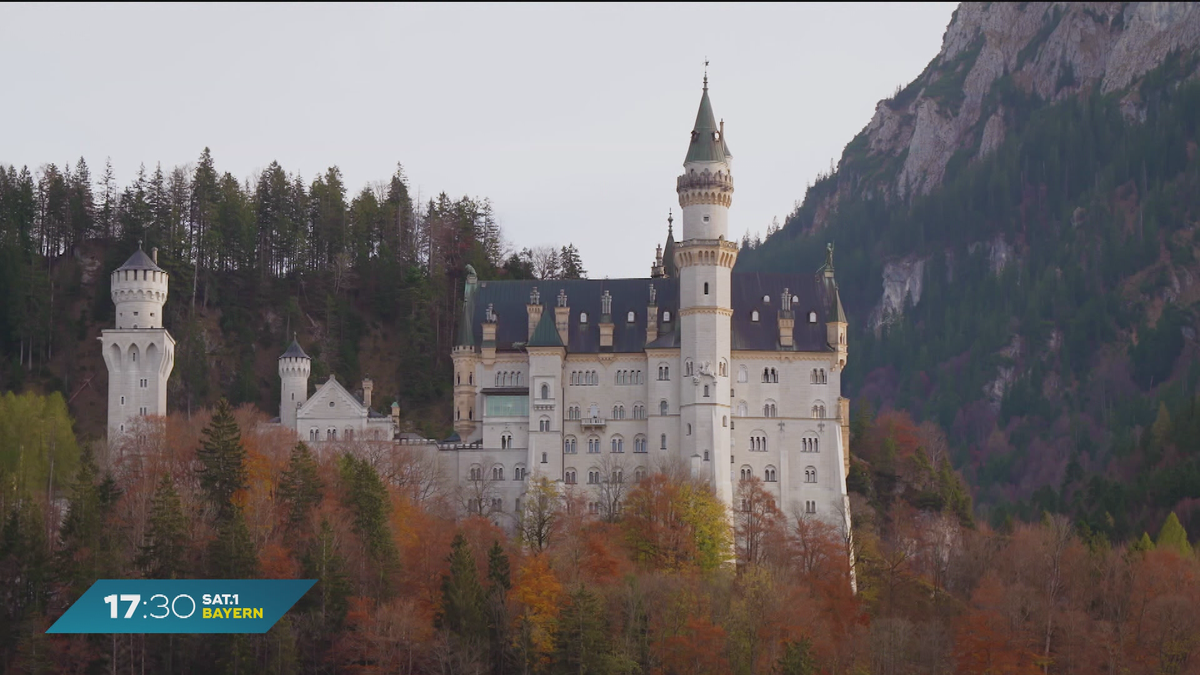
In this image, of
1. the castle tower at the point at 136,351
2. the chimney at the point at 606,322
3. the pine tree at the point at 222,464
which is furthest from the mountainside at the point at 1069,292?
the pine tree at the point at 222,464

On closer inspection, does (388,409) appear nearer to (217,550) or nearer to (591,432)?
(591,432)

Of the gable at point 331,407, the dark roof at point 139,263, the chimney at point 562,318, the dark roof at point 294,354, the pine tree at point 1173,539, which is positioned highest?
the dark roof at point 139,263

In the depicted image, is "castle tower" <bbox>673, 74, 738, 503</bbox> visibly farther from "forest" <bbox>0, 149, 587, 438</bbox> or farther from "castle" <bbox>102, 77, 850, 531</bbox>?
"forest" <bbox>0, 149, 587, 438</bbox>

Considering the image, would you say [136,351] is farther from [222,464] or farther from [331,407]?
[222,464]

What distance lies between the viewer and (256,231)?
11494 cm

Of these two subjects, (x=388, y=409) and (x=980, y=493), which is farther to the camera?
(x=980, y=493)

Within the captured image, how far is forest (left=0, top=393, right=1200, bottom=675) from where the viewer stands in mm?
71750

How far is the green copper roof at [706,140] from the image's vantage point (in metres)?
95.4

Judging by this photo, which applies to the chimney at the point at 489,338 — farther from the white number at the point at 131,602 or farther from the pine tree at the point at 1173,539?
the pine tree at the point at 1173,539

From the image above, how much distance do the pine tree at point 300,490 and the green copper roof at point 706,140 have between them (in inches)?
1127

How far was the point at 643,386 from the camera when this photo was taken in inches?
3777

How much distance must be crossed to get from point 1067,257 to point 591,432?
330ft

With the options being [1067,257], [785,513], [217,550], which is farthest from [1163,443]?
[217,550]

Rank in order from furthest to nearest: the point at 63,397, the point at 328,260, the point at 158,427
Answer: the point at 328,260 → the point at 63,397 → the point at 158,427
